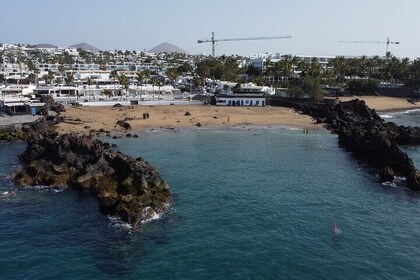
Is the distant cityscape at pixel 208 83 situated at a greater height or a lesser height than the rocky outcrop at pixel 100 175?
greater

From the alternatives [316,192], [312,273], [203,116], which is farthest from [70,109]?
[312,273]

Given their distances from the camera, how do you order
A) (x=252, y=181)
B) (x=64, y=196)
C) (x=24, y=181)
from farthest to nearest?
1. (x=252, y=181)
2. (x=24, y=181)
3. (x=64, y=196)

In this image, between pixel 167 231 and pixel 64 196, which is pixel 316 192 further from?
pixel 64 196

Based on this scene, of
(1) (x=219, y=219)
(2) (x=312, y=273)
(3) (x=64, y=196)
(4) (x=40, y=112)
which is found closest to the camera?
(2) (x=312, y=273)

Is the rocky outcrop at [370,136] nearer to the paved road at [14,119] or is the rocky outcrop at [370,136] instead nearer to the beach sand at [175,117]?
the beach sand at [175,117]

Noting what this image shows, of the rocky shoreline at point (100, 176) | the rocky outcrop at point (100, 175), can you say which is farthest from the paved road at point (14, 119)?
the rocky outcrop at point (100, 175)

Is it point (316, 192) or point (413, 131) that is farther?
point (413, 131)
